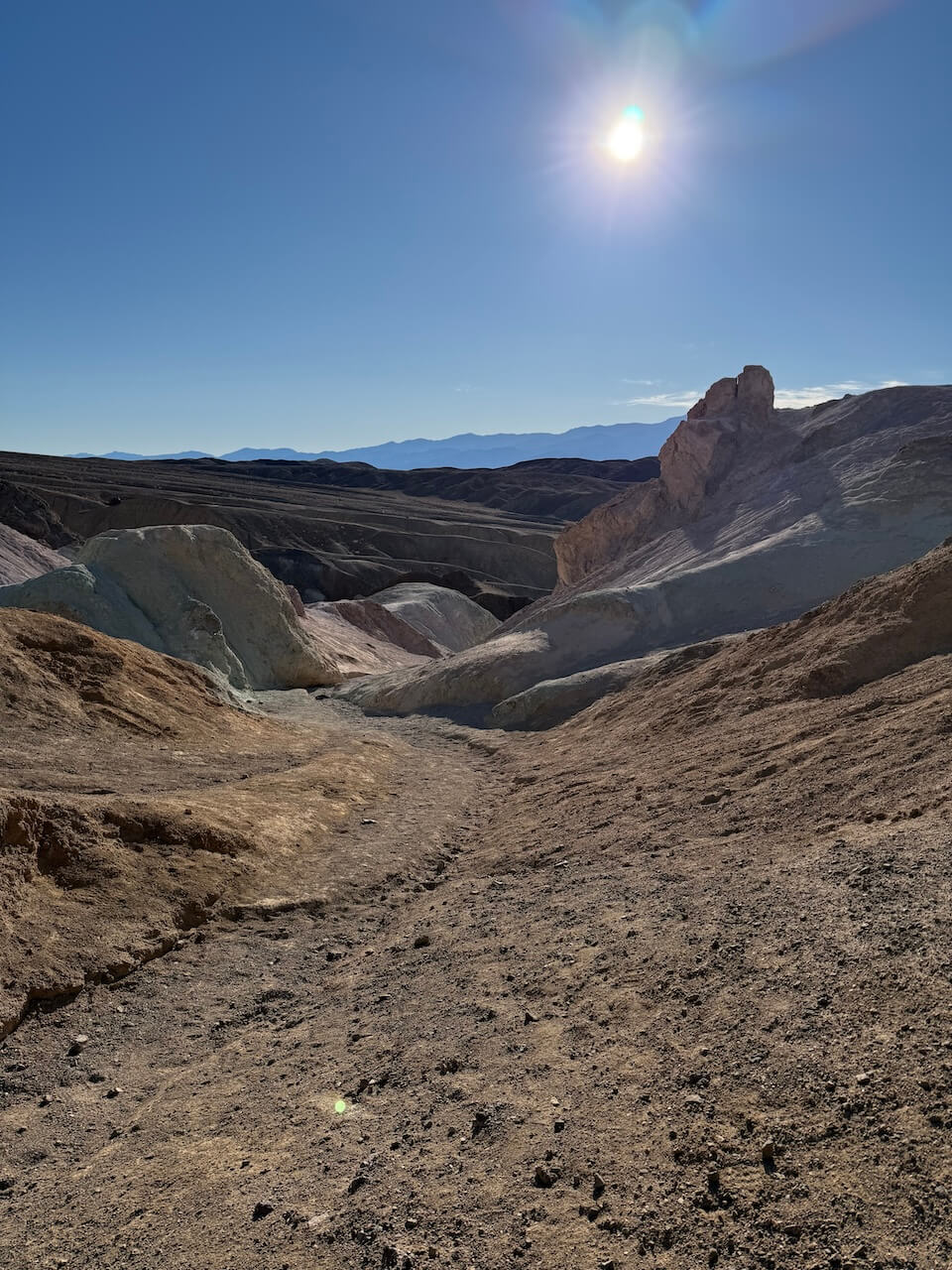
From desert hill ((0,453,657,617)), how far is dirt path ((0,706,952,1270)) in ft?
138

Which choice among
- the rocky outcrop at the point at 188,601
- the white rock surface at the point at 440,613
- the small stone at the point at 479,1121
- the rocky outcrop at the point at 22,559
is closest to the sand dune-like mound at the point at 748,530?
the rocky outcrop at the point at 188,601

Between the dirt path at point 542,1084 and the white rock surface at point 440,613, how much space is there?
31998 mm

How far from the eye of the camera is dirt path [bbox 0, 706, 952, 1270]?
3004mm

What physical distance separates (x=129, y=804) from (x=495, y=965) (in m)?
4.24

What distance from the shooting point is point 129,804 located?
8.07m

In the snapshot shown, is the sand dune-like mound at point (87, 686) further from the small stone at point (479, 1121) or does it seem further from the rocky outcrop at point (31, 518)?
the rocky outcrop at point (31, 518)

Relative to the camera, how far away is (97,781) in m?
9.59

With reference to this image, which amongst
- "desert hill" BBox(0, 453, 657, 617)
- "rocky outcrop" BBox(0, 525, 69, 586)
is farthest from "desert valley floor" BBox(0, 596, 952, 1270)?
"desert hill" BBox(0, 453, 657, 617)

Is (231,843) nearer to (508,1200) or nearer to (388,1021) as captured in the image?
(388,1021)

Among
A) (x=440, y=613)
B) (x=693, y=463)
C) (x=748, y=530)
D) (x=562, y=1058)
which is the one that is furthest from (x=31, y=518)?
(x=562, y=1058)

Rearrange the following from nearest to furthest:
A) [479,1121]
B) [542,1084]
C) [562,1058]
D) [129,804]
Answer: [479,1121] < [542,1084] < [562,1058] < [129,804]

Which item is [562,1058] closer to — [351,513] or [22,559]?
[22,559]

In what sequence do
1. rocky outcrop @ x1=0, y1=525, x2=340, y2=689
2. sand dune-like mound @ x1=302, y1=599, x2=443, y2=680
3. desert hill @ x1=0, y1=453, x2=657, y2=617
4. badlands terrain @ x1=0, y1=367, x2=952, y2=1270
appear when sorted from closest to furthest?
badlands terrain @ x1=0, y1=367, x2=952, y2=1270
rocky outcrop @ x1=0, y1=525, x2=340, y2=689
sand dune-like mound @ x1=302, y1=599, x2=443, y2=680
desert hill @ x1=0, y1=453, x2=657, y2=617

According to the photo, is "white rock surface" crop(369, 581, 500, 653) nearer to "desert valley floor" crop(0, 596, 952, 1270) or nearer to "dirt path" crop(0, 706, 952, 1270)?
"desert valley floor" crop(0, 596, 952, 1270)
